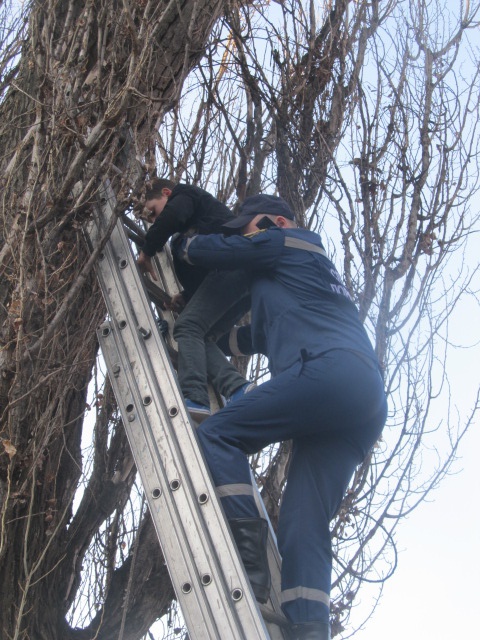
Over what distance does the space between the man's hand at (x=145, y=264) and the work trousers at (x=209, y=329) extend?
0.75 ft

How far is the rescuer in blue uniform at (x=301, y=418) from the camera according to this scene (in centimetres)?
273

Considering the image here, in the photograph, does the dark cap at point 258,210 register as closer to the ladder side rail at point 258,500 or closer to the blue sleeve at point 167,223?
the blue sleeve at point 167,223

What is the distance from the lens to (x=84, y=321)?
13.2ft

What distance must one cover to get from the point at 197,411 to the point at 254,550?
65 centimetres

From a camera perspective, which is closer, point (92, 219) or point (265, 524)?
point (265, 524)

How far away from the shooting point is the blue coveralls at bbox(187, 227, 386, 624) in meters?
2.77

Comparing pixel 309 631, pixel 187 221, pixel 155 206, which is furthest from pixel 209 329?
pixel 309 631

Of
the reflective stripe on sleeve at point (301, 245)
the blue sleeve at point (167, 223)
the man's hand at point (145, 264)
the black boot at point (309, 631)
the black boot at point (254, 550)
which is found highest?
the blue sleeve at point (167, 223)

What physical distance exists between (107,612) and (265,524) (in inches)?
74.8

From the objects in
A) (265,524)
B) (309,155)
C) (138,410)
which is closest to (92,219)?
(138,410)

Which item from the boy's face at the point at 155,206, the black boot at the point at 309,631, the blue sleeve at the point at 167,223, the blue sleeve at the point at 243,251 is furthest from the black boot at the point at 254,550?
the boy's face at the point at 155,206

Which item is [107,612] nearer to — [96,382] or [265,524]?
[96,382]

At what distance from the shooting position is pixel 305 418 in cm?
281

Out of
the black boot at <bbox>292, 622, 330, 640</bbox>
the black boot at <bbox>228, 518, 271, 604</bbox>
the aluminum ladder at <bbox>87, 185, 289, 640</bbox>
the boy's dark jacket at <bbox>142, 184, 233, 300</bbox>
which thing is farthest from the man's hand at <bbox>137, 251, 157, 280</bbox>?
the black boot at <bbox>292, 622, 330, 640</bbox>
